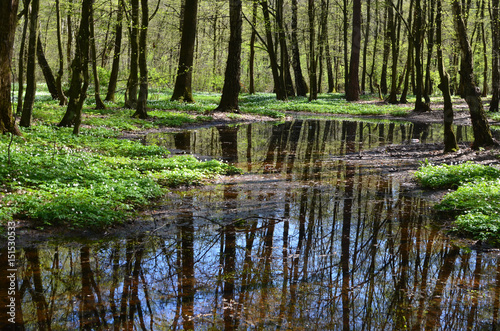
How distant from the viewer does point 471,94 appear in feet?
37.0

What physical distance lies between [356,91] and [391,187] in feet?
87.2

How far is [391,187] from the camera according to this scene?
8.53 m

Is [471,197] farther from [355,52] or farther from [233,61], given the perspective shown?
[355,52]

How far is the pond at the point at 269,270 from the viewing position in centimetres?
367

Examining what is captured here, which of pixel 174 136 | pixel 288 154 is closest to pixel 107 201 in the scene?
pixel 288 154

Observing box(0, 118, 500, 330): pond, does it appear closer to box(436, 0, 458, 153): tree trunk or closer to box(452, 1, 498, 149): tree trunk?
box(436, 0, 458, 153): tree trunk

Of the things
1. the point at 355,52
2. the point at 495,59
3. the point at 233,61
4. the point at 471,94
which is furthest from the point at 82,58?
the point at 355,52

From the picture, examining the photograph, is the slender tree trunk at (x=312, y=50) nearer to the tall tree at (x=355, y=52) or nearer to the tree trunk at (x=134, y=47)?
the tall tree at (x=355, y=52)

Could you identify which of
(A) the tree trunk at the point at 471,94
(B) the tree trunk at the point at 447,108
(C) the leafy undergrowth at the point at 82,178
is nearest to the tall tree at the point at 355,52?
(A) the tree trunk at the point at 471,94

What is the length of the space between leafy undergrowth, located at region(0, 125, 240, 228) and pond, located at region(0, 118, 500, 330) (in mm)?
503

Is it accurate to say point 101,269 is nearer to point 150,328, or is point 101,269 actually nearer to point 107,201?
point 150,328

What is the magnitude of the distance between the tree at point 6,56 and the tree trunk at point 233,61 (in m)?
12.0

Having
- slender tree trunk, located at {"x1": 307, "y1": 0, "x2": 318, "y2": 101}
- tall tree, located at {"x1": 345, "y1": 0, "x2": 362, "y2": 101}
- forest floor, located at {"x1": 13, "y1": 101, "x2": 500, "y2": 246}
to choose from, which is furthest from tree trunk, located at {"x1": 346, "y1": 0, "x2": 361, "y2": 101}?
forest floor, located at {"x1": 13, "y1": 101, "x2": 500, "y2": 246}

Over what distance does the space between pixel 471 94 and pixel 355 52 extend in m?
22.9
